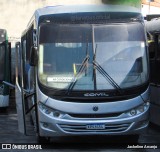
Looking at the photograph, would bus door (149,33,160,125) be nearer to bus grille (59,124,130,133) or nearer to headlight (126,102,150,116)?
headlight (126,102,150,116)

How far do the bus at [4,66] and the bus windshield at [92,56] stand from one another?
26.8ft

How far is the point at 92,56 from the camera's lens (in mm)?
10500

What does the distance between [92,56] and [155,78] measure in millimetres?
3750

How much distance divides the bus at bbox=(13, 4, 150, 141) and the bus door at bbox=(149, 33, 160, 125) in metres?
2.91

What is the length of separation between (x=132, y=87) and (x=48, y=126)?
1793 mm

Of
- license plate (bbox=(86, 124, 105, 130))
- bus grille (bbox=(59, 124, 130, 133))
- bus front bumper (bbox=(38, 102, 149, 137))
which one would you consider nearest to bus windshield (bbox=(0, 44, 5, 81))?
bus front bumper (bbox=(38, 102, 149, 137))

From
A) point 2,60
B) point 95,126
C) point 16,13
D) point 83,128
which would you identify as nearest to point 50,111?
point 83,128

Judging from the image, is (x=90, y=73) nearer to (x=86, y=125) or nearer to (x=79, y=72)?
(x=79, y=72)

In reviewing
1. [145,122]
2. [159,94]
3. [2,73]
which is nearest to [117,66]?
[145,122]

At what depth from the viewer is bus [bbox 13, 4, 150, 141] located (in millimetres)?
10234

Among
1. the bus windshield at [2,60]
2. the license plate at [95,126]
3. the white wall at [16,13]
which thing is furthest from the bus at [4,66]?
the license plate at [95,126]

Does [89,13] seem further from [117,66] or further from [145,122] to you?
[145,122]

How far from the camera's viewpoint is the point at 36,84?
10648 millimetres

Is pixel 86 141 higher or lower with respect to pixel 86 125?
lower
